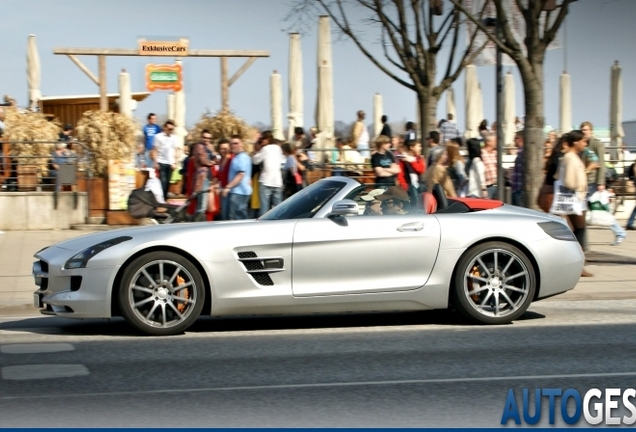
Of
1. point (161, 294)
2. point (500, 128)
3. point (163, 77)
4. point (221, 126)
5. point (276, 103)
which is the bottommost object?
point (161, 294)

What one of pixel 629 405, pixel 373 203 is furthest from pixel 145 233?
pixel 629 405

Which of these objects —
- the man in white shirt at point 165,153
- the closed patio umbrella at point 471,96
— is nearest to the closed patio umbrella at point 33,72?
the man in white shirt at point 165,153

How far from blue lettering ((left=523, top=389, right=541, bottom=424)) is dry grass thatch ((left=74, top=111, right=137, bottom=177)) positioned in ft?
49.7

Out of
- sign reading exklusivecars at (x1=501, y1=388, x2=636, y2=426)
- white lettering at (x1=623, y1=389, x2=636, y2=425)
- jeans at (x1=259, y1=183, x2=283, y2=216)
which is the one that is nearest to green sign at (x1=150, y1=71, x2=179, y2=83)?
jeans at (x1=259, y1=183, x2=283, y2=216)

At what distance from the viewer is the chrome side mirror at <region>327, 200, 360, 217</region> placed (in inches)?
350

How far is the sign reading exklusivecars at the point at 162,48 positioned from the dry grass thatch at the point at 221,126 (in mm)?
1611

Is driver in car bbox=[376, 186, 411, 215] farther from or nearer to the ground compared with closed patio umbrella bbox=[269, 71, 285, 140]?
nearer to the ground

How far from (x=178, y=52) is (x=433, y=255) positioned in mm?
15633

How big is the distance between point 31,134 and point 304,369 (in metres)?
15.1

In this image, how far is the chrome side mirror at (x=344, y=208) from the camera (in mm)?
8891

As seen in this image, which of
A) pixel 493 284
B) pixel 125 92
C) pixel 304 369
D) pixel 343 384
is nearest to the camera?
pixel 343 384

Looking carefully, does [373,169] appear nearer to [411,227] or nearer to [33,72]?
[411,227]

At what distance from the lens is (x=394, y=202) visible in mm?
9398

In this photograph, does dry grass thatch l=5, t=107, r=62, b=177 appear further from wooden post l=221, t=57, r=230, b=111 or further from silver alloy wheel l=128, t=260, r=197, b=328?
silver alloy wheel l=128, t=260, r=197, b=328
